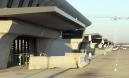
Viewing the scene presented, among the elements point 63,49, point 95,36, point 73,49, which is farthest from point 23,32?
point 95,36

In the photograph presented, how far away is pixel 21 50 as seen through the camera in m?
50.9

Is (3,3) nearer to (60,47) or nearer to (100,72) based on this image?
(100,72)

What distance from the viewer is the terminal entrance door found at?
1814 inches

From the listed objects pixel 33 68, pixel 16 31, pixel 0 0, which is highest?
pixel 0 0

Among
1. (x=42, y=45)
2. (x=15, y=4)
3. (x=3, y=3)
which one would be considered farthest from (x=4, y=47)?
(x=42, y=45)

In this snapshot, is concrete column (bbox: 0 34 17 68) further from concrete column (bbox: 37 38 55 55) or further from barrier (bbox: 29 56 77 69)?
concrete column (bbox: 37 38 55 55)

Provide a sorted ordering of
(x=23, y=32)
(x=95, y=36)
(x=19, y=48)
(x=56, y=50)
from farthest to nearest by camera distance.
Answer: (x=95, y=36) < (x=56, y=50) < (x=19, y=48) < (x=23, y=32)

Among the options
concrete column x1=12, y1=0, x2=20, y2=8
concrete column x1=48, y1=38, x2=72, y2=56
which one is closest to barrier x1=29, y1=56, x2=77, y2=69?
concrete column x1=12, y1=0, x2=20, y2=8

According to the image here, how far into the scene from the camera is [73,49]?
3376 inches

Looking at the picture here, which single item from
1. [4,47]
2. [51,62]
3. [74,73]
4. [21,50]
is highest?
[21,50]

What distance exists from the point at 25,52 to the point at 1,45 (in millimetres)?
16170

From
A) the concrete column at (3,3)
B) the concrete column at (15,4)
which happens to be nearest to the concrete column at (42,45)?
the concrete column at (15,4)

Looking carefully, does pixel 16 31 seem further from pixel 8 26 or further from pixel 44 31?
pixel 44 31

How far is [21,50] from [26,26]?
34.2 ft
